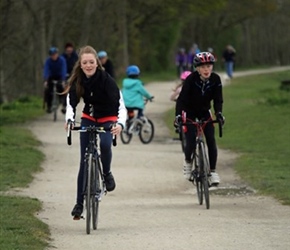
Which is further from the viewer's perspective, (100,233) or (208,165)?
(208,165)

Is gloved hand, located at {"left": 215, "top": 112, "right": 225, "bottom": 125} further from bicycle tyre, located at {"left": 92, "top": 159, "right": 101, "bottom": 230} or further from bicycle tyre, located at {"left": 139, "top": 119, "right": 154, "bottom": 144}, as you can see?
bicycle tyre, located at {"left": 139, "top": 119, "right": 154, "bottom": 144}

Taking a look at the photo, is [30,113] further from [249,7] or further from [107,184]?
[249,7]

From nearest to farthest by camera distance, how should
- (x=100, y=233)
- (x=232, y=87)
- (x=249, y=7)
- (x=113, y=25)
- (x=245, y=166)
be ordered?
1. (x=100, y=233)
2. (x=245, y=166)
3. (x=232, y=87)
4. (x=113, y=25)
5. (x=249, y=7)

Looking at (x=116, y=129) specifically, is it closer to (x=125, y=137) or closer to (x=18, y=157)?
(x=18, y=157)

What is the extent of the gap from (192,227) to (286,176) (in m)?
5.28

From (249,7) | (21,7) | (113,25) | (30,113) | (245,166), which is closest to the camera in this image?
(245,166)

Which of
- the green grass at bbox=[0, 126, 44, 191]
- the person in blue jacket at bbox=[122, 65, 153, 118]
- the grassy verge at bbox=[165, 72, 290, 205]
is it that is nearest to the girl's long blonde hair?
the grassy verge at bbox=[165, 72, 290, 205]

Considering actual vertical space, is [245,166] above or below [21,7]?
below

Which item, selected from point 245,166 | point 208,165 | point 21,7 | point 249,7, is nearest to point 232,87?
point 21,7

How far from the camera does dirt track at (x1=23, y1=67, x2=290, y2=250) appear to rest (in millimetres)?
10422

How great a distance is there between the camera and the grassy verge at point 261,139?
16.0 metres

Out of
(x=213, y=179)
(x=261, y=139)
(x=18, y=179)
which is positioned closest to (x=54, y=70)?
(x=261, y=139)

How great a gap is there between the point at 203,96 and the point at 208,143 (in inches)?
25.6

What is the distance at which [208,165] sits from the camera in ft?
44.5
